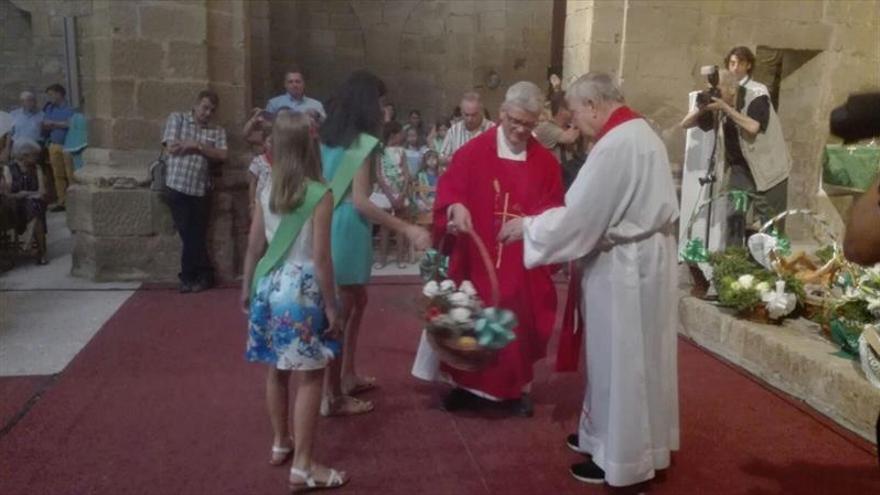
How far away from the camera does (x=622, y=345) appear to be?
319cm

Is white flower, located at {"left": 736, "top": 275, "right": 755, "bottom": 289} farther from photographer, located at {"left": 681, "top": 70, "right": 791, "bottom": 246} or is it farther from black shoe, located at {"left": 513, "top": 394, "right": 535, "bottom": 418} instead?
black shoe, located at {"left": 513, "top": 394, "right": 535, "bottom": 418}

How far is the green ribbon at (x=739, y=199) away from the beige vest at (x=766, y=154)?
8.0 inches

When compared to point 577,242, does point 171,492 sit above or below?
below

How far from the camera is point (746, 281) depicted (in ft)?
16.8

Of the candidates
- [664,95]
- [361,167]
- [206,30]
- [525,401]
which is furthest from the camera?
[664,95]

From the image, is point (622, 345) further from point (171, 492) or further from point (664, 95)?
point (664, 95)

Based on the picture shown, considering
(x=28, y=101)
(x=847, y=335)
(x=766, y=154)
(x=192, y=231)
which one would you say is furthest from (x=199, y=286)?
(x=28, y=101)

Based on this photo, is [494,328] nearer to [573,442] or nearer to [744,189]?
[573,442]

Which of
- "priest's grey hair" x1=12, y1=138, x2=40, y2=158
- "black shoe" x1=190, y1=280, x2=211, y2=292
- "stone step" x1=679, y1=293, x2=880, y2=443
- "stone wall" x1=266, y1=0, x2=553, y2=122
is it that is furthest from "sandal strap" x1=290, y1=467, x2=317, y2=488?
"stone wall" x1=266, y1=0, x2=553, y2=122

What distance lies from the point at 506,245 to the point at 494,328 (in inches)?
35.1

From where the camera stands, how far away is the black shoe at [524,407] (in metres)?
4.15

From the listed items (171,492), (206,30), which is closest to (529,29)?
Answer: (206,30)

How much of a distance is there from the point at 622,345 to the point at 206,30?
5106mm

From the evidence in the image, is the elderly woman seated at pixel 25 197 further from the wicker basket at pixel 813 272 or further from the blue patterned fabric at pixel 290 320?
the wicker basket at pixel 813 272
